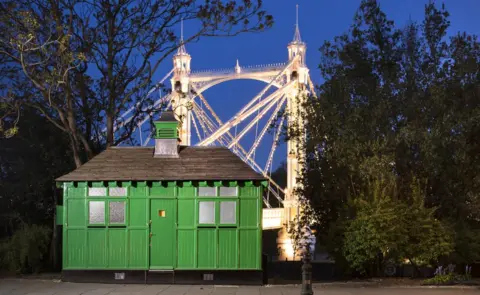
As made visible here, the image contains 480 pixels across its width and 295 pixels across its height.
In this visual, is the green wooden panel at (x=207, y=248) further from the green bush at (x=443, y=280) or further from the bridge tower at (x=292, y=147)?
the bridge tower at (x=292, y=147)

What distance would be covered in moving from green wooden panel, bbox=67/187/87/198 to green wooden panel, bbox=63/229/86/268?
870 millimetres

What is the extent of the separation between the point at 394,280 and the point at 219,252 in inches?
198

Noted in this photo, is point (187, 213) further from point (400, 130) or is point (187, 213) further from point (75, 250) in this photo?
point (400, 130)

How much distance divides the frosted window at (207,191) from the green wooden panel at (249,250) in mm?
1223

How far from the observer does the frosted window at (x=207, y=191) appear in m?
15.6

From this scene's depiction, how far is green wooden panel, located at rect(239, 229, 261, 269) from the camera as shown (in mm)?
15500

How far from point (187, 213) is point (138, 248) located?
4.95 feet

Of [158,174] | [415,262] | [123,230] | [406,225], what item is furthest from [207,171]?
[415,262]

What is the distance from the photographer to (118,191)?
15812 mm

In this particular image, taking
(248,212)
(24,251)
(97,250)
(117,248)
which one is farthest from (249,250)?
(24,251)

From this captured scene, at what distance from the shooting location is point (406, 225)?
1684 centimetres

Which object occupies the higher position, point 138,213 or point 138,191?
point 138,191

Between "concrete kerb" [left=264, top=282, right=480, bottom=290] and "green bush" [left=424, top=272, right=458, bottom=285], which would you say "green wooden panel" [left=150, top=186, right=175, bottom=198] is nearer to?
"concrete kerb" [left=264, top=282, right=480, bottom=290]

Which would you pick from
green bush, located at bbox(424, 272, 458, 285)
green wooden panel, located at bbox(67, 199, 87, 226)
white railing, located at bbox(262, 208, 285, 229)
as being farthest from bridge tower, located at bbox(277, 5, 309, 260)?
green wooden panel, located at bbox(67, 199, 87, 226)
